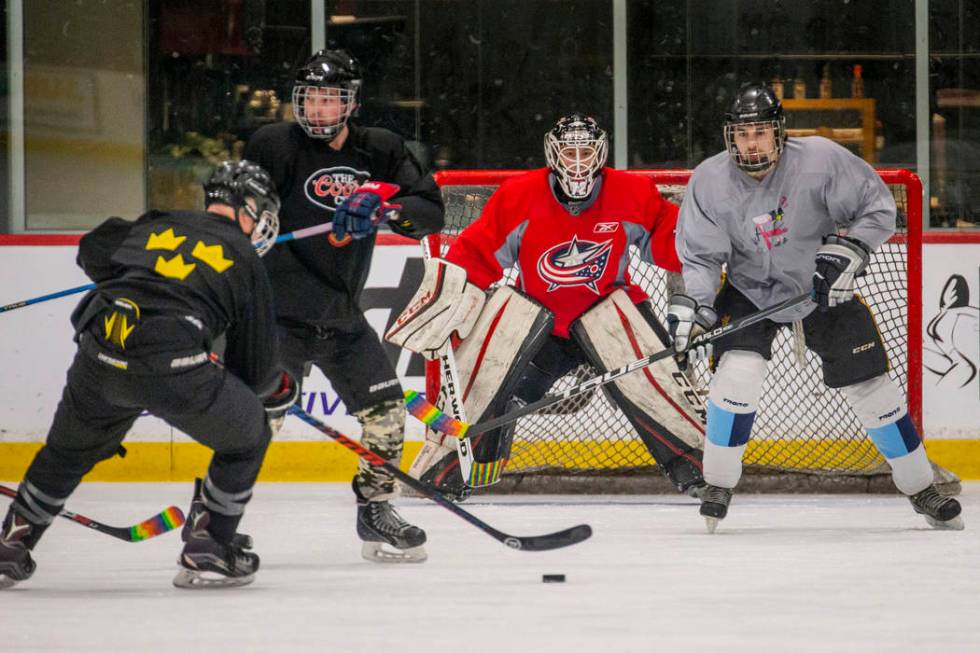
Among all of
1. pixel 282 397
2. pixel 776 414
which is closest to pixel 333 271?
pixel 282 397

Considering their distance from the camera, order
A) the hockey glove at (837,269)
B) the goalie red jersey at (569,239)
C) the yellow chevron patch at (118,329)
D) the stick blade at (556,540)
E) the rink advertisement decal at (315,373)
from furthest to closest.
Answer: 1. the rink advertisement decal at (315,373)
2. the goalie red jersey at (569,239)
3. the hockey glove at (837,269)
4. the stick blade at (556,540)
5. the yellow chevron patch at (118,329)

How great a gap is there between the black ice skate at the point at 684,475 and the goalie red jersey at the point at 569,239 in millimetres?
447

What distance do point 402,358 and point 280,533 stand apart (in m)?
1.18

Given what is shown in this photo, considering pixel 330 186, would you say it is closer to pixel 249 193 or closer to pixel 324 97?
pixel 324 97

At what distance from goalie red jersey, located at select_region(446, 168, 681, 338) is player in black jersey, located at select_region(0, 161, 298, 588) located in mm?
1406

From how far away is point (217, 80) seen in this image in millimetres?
5738

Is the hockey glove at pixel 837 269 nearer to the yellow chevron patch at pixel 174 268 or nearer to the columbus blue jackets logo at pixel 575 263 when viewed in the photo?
the columbus blue jackets logo at pixel 575 263

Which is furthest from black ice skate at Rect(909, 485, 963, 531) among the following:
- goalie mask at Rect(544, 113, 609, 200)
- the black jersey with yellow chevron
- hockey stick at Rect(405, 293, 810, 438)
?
the black jersey with yellow chevron

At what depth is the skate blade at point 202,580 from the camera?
304 cm

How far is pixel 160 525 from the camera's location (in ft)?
10.3

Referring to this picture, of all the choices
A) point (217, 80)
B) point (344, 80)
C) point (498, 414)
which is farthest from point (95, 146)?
point (344, 80)

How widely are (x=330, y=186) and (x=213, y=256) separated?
676 mm

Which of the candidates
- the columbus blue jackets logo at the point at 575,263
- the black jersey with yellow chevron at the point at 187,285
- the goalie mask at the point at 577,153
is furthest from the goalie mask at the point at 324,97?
the columbus blue jackets logo at the point at 575,263

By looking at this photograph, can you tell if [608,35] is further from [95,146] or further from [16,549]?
[16,549]
